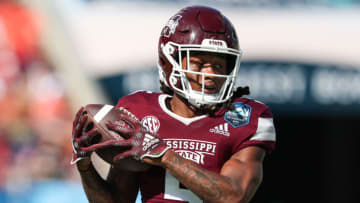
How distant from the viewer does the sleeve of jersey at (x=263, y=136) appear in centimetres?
232

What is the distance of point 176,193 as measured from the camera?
2314 millimetres

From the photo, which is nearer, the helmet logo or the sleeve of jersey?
the sleeve of jersey

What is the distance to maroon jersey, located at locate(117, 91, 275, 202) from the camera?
2.30m

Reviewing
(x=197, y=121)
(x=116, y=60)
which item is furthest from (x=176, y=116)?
(x=116, y=60)

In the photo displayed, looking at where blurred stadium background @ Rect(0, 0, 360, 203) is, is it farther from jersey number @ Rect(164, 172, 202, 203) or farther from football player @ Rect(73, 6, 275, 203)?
jersey number @ Rect(164, 172, 202, 203)

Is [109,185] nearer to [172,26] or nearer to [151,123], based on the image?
[151,123]

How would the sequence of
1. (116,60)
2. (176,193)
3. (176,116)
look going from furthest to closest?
(116,60) < (176,116) < (176,193)

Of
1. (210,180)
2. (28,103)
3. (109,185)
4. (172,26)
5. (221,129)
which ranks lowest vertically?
(28,103)

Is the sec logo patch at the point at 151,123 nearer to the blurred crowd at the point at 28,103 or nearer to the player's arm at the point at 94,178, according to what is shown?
the player's arm at the point at 94,178

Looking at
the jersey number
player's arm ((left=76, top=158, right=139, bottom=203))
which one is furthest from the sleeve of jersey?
player's arm ((left=76, top=158, right=139, bottom=203))

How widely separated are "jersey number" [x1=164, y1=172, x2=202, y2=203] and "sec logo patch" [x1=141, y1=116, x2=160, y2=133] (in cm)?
21

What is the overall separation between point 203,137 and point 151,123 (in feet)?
0.78

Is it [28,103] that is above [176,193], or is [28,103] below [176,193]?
below

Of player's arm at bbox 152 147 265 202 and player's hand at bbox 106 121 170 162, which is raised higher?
player's hand at bbox 106 121 170 162
